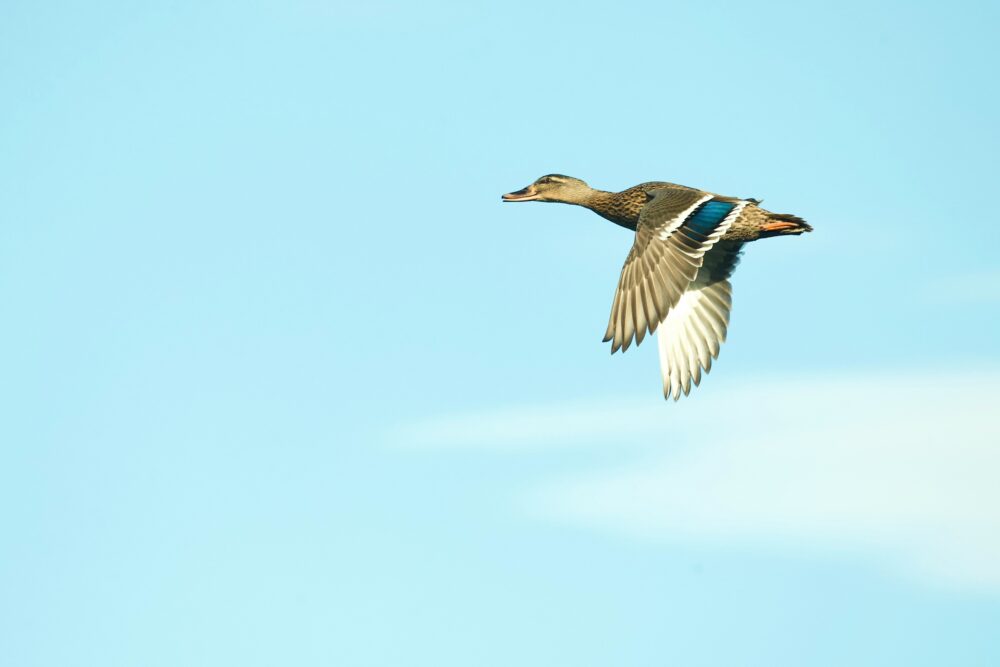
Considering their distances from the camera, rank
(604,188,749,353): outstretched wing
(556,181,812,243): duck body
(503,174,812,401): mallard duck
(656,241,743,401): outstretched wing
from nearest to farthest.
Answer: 1. (604,188,749,353): outstretched wing
2. (503,174,812,401): mallard duck
3. (656,241,743,401): outstretched wing
4. (556,181,812,243): duck body

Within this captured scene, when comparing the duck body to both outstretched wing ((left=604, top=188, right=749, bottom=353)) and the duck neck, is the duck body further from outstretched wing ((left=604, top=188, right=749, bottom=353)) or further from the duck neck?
outstretched wing ((left=604, top=188, right=749, bottom=353))

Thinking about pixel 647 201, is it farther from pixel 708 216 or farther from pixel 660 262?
pixel 660 262

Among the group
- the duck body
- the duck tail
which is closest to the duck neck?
the duck body

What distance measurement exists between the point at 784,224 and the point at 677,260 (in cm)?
350

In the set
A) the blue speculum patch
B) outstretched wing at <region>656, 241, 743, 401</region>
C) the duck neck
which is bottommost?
outstretched wing at <region>656, 241, 743, 401</region>

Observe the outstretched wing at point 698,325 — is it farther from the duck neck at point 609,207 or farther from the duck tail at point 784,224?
the duck neck at point 609,207

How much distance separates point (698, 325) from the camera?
23625 mm

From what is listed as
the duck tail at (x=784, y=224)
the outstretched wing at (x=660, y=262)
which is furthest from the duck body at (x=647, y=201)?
the outstretched wing at (x=660, y=262)

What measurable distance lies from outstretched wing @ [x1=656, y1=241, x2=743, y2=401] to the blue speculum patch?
4.64 feet

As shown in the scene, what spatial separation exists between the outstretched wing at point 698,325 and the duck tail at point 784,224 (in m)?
Answer: 0.61

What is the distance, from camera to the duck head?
26250mm

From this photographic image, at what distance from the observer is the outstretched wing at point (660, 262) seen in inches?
821

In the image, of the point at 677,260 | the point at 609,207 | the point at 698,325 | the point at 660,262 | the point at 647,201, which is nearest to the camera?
the point at 677,260

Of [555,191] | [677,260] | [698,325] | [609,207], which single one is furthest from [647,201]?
[677,260]
